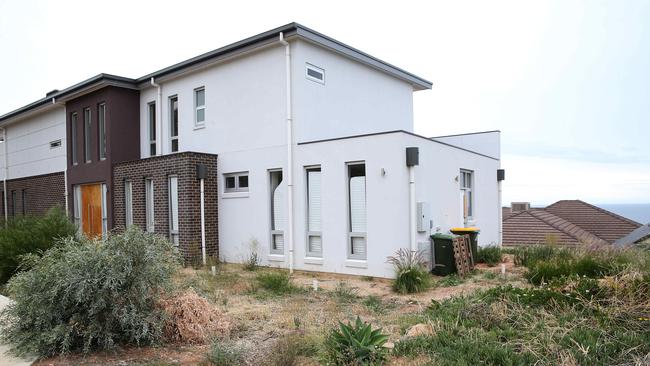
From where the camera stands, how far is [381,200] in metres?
10.6

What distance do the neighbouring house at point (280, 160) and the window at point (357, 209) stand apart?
0.03 meters

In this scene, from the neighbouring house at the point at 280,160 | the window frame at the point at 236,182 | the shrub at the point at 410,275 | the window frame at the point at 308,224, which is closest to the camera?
the shrub at the point at 410,275

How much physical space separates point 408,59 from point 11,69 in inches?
588

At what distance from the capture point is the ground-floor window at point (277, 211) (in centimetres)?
1243

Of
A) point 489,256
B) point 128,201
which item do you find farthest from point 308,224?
point 128,201

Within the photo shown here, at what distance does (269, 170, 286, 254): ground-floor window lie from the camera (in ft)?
40.8

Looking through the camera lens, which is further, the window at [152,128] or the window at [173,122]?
the window at [152,128]

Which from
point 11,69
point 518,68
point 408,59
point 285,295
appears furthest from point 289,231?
point 11,69

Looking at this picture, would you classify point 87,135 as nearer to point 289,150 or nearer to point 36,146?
point 36,146

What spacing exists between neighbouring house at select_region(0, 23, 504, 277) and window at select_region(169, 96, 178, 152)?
0.11ft

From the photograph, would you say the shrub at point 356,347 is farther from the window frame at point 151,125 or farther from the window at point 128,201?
the window frame at point 151,125

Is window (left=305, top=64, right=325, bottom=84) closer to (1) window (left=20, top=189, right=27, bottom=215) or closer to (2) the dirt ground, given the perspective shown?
(2) the dirt ground

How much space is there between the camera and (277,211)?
12555mm

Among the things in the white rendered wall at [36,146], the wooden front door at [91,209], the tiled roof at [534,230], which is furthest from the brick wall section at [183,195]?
the tiled roof at [534,230]
